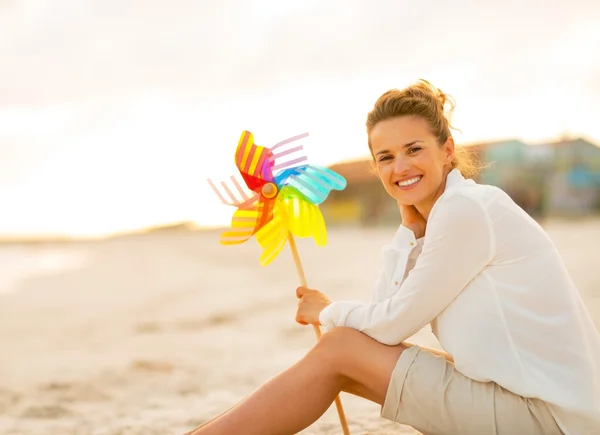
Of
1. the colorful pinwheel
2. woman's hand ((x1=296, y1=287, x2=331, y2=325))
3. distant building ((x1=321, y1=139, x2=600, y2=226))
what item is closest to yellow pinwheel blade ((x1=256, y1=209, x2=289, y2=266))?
the colorful pinwheel

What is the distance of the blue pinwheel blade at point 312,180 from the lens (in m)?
2.73

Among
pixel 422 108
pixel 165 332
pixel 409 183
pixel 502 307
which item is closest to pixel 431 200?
pixel 409 183

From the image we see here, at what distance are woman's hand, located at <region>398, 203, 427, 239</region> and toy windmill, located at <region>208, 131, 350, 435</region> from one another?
0.32m

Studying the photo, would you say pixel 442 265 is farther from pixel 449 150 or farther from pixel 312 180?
pixel 312 180

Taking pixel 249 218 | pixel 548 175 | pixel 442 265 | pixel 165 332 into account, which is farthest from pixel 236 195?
pixel 548 175

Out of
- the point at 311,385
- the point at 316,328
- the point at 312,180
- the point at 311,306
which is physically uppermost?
the point at 312,180

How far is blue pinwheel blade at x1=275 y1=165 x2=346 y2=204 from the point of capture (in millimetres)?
2732

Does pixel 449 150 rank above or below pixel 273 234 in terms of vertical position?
above

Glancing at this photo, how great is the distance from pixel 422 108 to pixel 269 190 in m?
0.73

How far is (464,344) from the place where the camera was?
204cm

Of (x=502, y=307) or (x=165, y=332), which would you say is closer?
(x=502, y=307)

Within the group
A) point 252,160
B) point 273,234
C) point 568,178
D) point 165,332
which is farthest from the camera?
point 568,178

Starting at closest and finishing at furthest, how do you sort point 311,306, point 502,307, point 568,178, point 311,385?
point 502,307, point 311,385, point 311,306, point 568,178

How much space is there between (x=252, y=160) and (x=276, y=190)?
15 cm
